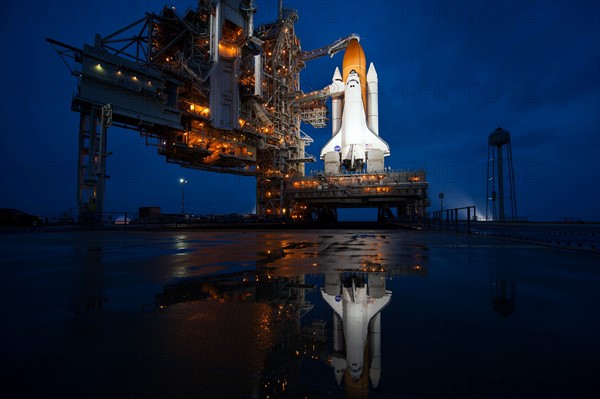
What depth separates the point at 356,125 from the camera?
44.9 metres

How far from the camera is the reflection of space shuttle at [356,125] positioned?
44.4m

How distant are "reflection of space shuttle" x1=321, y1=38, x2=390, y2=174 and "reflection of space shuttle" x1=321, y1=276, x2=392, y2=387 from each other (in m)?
42.7

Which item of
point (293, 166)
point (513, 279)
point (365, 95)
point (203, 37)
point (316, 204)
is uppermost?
point (203, 37)

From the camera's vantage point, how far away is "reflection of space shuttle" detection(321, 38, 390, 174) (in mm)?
44375

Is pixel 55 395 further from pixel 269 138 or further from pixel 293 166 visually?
pixel 293 166

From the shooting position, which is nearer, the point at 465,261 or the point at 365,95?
the point at 465,261

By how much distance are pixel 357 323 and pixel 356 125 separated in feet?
148

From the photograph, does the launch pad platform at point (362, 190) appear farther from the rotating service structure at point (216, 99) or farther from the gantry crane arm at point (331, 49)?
the gantry crane arm at point (331, 49)

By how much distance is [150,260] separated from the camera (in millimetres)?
6094

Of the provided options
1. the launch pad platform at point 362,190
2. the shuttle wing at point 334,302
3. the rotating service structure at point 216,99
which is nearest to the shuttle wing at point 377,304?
the shuttle wing at point 334,302

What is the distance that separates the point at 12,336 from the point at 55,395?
124cm

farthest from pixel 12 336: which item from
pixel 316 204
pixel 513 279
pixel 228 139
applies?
pixel 316 204

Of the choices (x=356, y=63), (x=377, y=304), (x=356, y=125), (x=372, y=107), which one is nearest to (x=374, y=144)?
(x=356, y=125)

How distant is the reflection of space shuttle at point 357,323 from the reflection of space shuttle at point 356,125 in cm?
4272
